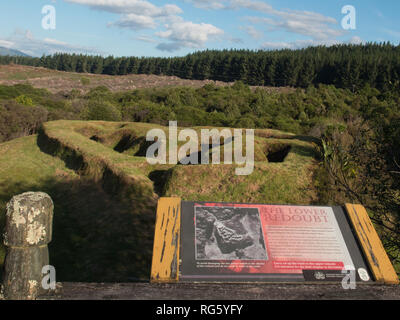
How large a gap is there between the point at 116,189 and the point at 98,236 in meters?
2.84

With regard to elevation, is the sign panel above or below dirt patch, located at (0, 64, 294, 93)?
below

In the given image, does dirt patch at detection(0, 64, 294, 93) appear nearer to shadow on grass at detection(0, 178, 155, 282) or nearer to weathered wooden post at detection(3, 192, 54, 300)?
shadow on grass at detection(0, 178, 155, 282)

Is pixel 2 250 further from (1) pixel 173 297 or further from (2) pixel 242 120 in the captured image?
(2) pixel 242 120

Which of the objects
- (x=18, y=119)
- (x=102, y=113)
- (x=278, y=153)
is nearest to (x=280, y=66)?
(x=102, y=113)

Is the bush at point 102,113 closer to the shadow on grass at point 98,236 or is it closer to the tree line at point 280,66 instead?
the shadow on grass at point 98,236

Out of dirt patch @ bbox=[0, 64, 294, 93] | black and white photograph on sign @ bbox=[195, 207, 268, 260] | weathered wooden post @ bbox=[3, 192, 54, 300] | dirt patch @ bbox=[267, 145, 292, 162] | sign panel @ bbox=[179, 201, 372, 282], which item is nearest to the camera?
weathered wooden post @ bbox=[3, 192, 54, 300]

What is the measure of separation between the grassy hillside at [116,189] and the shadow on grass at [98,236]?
21 mm

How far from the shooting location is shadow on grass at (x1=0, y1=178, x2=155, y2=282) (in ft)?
24.0

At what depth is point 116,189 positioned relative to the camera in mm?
11508

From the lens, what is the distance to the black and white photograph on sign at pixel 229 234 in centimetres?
403

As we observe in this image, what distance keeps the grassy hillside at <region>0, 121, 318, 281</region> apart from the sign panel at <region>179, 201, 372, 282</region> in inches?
133

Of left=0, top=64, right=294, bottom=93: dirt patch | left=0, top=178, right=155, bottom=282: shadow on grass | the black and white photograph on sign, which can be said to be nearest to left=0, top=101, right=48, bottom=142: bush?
left=0, top=178, right=155, bottom=282: shadow on grass

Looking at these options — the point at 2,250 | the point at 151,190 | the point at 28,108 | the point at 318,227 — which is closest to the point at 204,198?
the point at 151,190

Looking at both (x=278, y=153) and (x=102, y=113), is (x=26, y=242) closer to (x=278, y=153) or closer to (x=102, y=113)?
(x=278, y=153)
